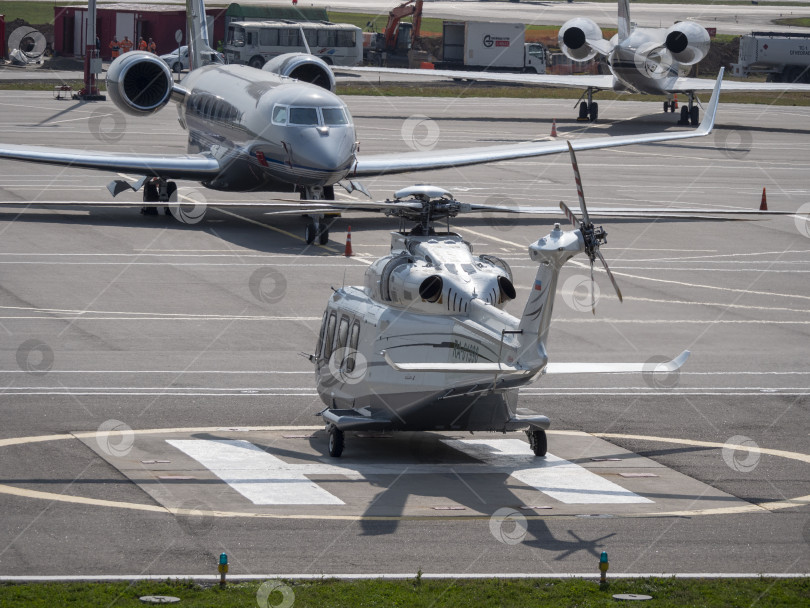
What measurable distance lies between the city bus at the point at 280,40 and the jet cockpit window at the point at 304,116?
5812 cm

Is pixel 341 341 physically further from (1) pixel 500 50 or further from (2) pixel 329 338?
(1) pixel 500 50

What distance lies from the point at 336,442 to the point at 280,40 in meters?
82.8

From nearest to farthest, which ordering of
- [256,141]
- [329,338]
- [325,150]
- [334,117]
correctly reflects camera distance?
[329,338] → [325,150] → [334,117] → [256,141]

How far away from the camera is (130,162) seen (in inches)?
1564

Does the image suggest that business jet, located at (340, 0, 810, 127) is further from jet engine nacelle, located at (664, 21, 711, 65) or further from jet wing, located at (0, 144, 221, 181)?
jet wing, located at (0, 144, 221, 181)

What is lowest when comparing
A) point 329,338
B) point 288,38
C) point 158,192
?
point 158,192

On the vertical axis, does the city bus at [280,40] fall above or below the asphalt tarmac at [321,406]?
above

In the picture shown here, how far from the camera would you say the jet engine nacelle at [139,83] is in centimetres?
4391

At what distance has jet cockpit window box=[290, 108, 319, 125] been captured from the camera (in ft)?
122

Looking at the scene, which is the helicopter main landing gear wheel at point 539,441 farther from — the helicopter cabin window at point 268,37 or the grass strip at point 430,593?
the helicopter cabin window at point 268,37

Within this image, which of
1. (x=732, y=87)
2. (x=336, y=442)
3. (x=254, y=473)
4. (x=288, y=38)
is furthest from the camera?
(x=288, y=38)

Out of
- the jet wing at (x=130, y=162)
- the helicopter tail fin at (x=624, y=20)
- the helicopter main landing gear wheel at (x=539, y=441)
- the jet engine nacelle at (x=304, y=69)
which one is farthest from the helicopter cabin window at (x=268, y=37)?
the helicopter main landing gear wheel at (x=539, y=441)

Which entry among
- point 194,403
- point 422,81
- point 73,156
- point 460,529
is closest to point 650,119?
point 422,81

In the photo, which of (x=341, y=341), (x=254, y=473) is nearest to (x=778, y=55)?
(x=341, y=341)
